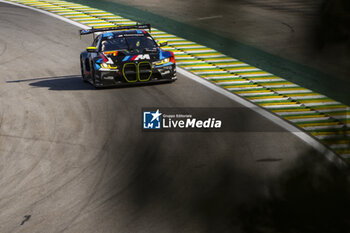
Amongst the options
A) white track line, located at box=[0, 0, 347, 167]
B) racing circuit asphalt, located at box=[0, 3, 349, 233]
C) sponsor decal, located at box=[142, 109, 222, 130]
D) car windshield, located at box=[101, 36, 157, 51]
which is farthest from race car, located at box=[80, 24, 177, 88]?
sponsor decal, located at box=[142, 109, 222, 130]

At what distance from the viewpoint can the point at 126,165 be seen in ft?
8.14

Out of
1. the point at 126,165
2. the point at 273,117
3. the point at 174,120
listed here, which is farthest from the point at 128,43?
the point at 126,165

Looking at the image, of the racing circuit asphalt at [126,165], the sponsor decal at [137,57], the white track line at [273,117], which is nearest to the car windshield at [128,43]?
the sponsor decal at [137,57]

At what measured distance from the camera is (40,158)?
866 centimetres

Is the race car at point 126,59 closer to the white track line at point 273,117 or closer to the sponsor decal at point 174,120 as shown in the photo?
the white track line at point 273,117

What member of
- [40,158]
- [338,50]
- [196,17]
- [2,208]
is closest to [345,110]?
[338,50]

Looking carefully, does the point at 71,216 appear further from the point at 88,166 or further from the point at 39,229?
the point at 88,166

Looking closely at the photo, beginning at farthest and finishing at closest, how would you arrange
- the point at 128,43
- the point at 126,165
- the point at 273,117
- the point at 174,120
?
the point at 128,43 < the point at 174,120 < the point at 273,117 < the point at 126,165

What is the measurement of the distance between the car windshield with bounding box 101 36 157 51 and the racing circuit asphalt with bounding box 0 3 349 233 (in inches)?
44.1

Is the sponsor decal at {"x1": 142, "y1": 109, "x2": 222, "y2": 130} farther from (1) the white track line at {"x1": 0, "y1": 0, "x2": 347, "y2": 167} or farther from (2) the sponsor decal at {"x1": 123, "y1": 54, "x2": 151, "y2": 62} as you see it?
(2) the sponsor decal at {"x1": 123, "y1": 54, "x2": 151, "y2": 62}

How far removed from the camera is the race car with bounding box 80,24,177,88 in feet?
41.7

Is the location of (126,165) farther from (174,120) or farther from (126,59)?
(126,59)

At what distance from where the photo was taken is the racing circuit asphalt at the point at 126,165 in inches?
67.8

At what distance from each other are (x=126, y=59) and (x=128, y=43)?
77cm
